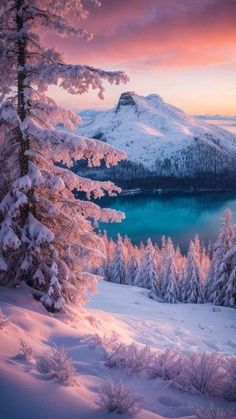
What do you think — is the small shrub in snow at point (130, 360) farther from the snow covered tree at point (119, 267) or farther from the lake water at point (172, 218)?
the lake water at point (172, 218)

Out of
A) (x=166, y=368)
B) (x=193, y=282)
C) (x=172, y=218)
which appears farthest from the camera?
(x=172, y=218)

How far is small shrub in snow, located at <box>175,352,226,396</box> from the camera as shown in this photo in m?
5.34

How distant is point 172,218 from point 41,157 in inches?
5257

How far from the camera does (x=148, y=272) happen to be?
49.7 meters

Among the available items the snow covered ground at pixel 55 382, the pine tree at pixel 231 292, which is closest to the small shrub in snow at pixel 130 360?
the snow covered ground at pixel 55 382

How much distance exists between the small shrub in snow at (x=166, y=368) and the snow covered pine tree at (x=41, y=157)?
3.43 metres

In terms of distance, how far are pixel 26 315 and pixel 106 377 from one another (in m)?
2.82

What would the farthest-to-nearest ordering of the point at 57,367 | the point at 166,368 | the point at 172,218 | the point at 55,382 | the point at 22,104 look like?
the point at 172,218 < the point at 22,104 < the point at 166,368 < the point at 57,367 < the point at 55,382

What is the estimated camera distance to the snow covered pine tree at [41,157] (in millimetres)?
8367

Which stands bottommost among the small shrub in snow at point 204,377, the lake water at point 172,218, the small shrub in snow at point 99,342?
the lake water at point 172,218

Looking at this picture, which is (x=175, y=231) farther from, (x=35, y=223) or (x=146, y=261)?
Result: (x=35, y=223)

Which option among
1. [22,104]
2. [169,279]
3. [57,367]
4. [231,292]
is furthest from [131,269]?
[57,367]

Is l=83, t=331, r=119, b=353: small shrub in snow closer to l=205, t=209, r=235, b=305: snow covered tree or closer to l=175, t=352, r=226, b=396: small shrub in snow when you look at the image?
l=175, t=352, r=226, b=396: small shrub in snow

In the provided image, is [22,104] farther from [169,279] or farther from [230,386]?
[169,279]
